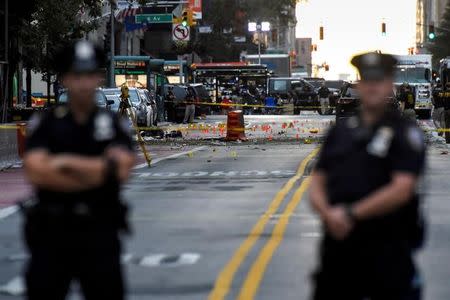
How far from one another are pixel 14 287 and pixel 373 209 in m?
5.91

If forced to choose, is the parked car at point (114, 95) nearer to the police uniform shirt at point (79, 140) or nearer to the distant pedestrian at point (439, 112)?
the distant pedestrian at point (439, 112)

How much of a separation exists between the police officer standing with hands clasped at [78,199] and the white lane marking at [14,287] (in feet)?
14.7

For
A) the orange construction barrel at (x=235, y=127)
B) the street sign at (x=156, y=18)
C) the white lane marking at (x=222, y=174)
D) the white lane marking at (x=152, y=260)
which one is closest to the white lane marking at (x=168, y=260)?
the white lane marking at (x=152, y=260)

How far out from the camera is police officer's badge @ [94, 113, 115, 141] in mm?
6941

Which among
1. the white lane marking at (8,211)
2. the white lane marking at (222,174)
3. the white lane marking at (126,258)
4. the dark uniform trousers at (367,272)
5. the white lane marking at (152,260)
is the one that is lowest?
the white lane marking at (222,174)

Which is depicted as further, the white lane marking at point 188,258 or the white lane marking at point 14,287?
the white lane marking at point 188,258

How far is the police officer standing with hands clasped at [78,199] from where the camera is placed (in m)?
6.81

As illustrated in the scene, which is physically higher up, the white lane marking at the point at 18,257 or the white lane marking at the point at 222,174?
the white lane marking at the point at 18,257

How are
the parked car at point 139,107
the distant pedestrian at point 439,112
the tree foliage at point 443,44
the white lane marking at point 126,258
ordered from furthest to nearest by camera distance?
the tree foliage at point 443,44, the parked car at point 139,107, the distant pedestrian at point 439,112, the white lane marking at point 126,258

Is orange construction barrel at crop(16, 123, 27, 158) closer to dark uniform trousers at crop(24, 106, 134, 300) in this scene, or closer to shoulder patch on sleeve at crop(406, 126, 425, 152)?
dark uniform trousers at crop(24, 106, 134, 300)

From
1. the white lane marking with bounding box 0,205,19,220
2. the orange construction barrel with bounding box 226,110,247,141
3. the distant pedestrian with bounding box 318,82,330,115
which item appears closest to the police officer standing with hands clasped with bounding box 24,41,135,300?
the white lane marking with bounding box 0,205,19,220

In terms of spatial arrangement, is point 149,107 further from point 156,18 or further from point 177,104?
point 156,18

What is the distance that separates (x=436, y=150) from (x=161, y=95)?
99.1ft

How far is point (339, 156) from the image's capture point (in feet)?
21.5
